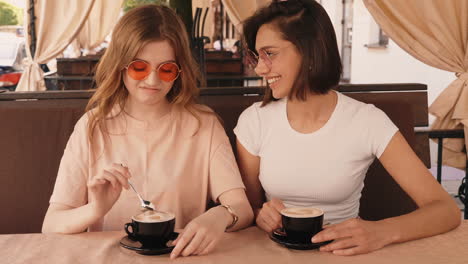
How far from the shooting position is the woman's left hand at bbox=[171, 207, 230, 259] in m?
1.24

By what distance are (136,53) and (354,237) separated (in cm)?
82

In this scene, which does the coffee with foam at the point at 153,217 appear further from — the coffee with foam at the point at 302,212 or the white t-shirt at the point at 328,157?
the white t-shirt at the point at 328,157

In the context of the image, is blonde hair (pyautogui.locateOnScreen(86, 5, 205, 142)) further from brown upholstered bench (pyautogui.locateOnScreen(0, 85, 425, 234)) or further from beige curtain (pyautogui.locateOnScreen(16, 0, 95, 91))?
beige curtain (pyautogui.locateOnScreen(16, 0, 95, 91))

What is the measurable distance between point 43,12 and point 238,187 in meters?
3.13

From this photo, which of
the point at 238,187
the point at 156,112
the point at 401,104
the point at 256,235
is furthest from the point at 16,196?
the point at 401,104

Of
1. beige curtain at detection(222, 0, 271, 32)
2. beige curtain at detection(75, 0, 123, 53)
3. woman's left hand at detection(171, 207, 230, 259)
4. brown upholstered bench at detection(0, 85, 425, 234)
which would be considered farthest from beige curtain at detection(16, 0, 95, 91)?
woman's left hand at detection(171, 207, 230, 259)

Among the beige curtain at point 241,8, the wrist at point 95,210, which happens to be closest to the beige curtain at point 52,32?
the beige curtain at point 241,8

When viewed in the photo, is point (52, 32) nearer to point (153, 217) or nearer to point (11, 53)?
point (153, 217)

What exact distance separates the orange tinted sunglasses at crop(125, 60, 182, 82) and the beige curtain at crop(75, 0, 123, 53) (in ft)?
16.4

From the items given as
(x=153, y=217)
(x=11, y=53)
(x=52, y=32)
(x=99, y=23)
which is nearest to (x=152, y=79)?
(x=153, y=217)

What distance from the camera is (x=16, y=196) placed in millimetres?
2191

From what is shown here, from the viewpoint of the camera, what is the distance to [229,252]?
128 cm

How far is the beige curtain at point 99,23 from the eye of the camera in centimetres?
688

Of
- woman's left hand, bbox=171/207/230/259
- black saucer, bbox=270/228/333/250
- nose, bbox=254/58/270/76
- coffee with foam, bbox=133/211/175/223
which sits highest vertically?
nose, bbox=254/58/270/76
